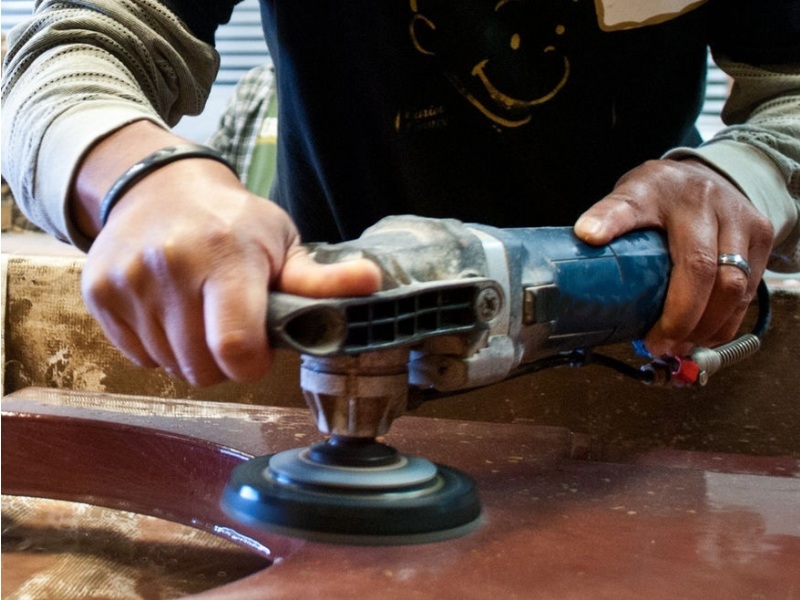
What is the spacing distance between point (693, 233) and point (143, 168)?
52 cm

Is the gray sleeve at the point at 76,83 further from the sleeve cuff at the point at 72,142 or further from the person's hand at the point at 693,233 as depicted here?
the person's hand at the point at 693,233

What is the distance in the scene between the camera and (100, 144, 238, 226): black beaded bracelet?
634 mm

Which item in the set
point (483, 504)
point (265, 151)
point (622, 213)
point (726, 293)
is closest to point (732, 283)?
point (726, 293)

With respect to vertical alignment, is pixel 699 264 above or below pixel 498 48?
below

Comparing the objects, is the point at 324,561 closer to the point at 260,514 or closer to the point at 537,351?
the point at 260,514

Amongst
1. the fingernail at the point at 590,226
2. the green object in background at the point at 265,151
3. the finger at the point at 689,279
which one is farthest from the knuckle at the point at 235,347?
the green object in background at the point at 265,151

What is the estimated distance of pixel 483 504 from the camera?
778 millimetres

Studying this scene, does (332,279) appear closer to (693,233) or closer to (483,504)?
(483,504)

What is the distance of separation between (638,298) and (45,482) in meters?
0.64

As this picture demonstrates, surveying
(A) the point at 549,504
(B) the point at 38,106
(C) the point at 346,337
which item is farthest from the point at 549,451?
(B) the point at 38,106

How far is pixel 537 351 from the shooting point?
0.81 meters

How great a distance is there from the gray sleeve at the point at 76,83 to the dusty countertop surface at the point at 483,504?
291 millimetres

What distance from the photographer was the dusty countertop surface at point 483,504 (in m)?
0.62

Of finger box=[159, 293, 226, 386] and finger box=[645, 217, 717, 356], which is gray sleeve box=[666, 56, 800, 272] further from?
finger box=[159, 293, 226, 386]
